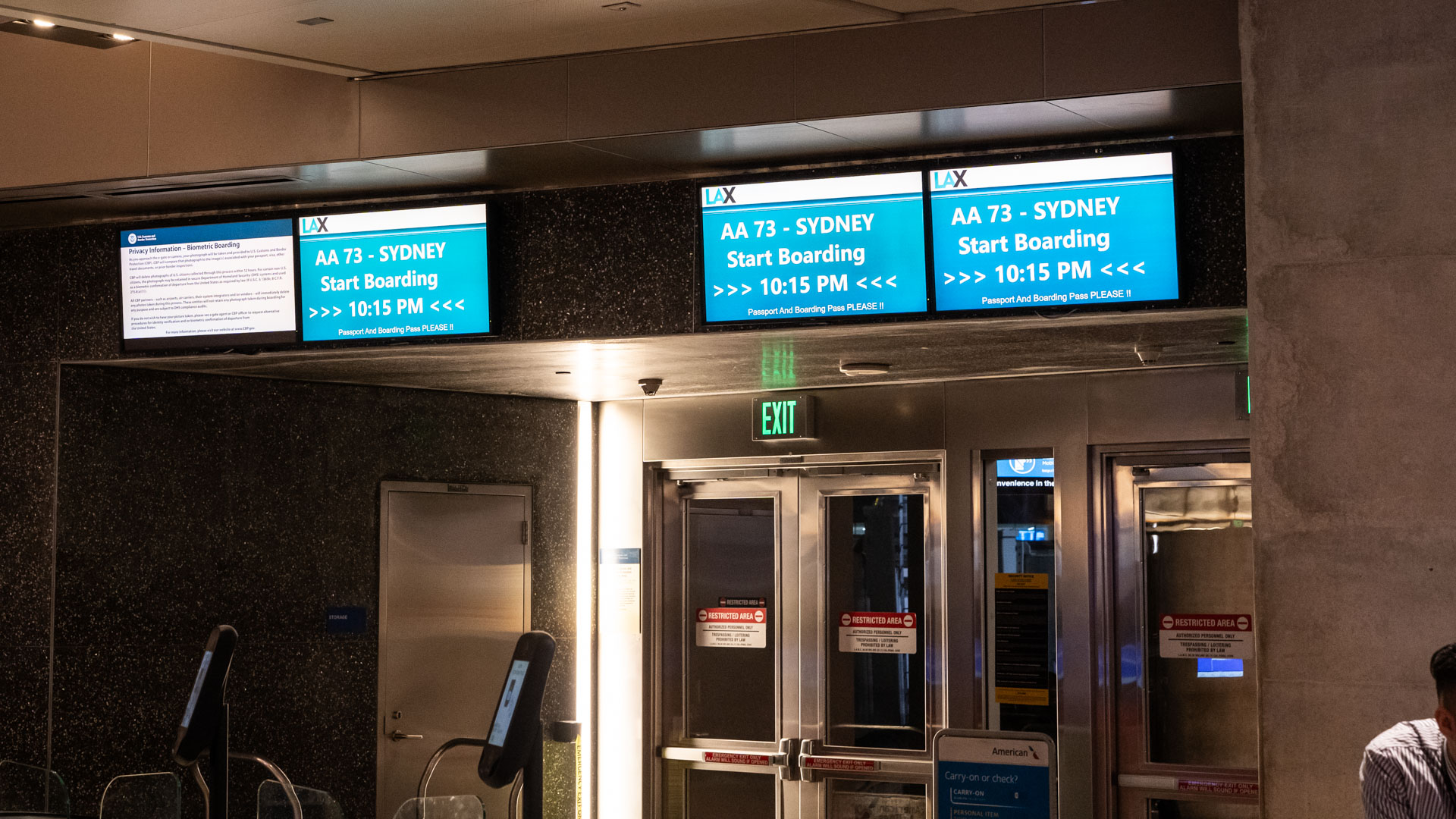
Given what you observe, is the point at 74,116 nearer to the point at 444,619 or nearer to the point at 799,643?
the point at 444,619

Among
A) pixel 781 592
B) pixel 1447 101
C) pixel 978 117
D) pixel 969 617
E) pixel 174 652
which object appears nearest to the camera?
pixel 1447 101

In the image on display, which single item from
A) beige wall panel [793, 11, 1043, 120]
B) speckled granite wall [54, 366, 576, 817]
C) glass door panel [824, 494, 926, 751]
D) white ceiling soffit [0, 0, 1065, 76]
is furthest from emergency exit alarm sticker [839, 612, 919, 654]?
white ceiling soffit [0, 0, 1065, 76]

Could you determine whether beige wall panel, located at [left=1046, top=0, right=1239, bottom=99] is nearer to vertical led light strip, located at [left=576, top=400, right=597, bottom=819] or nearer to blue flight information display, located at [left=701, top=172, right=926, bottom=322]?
blue flight information display, located at [left=701, top=172, right=926, bottom=322]

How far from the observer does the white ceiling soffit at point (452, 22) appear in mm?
3521

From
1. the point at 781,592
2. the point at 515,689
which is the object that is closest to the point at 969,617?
the point at 781,592

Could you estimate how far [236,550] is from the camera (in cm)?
566

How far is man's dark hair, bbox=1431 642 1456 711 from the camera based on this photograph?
2.61m

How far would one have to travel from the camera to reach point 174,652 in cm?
543

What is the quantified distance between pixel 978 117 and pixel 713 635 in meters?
3.52

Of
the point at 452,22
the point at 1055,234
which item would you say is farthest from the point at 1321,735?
the point at 452,22

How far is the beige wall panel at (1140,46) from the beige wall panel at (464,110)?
1.37m

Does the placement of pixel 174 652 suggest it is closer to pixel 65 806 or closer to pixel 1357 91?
pixel 65 806

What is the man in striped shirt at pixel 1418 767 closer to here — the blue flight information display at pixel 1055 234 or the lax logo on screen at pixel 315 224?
the blue flight information display at pixel 1055 234

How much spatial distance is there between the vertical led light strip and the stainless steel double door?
34cm
